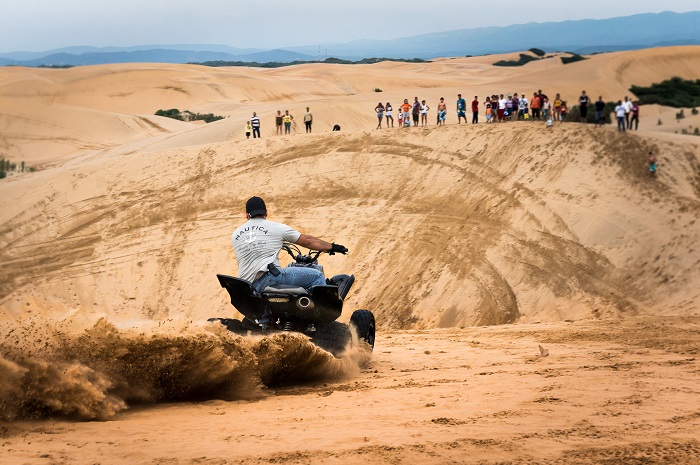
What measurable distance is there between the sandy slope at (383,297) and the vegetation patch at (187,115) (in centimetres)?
1315

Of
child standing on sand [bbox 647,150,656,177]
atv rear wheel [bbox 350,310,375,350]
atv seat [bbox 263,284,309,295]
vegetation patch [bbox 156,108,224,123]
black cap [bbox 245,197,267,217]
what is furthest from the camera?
vegetation patch [bbox 156,108,224,123]

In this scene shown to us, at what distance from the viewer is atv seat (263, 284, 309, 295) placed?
8.34 m

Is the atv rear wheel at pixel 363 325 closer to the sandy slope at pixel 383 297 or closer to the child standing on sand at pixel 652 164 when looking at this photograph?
the sandy slope at pixel 383 297

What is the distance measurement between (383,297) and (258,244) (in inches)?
441

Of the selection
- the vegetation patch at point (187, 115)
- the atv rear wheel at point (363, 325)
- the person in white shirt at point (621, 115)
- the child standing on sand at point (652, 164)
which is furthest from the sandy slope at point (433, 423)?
the vegetation patch at point (187, 115)

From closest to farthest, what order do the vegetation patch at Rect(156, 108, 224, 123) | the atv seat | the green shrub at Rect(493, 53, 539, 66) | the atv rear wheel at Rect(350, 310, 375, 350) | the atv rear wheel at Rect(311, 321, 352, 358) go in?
the atv seat
the atv rear wheel at Rect(311, 321, 352, 358)
the atv rear wheel at Rect(350, 310, 375, 350)
the vegetation patch at Rect(156, 108, 224, 123)
the green shrub at Rect(493, 53, 539, 66)

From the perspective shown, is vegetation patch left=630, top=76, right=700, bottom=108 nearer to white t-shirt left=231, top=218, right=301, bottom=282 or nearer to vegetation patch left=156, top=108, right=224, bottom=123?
vegetation patch left=156, top=108, right=224, bottom=123

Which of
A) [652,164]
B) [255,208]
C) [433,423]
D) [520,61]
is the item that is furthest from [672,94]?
[520,61]

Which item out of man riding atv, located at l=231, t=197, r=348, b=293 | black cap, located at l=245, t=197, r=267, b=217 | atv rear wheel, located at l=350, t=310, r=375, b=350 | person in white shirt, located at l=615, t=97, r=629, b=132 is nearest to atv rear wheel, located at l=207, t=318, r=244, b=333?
man riding atv, located at l=231, t=197, r=348, b=293

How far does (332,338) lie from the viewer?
8.86 meters

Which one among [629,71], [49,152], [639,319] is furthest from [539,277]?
[629,71]

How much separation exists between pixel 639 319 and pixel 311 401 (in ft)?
27.5

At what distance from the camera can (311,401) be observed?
7.48 metres

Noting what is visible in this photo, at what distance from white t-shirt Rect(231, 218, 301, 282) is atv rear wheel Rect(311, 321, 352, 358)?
0.85 m
